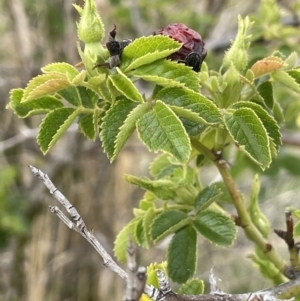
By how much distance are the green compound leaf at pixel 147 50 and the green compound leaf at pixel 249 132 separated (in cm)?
12

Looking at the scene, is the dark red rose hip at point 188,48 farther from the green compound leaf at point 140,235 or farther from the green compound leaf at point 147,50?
the green compound leaf at point 140,235

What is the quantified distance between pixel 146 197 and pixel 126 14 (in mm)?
1588

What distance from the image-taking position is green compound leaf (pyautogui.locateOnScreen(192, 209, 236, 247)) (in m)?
0.84

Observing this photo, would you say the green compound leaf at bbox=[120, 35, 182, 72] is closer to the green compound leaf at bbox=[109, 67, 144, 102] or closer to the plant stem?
the green compound leaf at bbox=[109, 67, 144, 102]

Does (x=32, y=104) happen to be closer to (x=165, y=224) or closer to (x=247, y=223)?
(x=165, y=224)

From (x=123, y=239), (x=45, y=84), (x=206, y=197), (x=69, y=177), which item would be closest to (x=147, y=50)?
(x=45, y=84)

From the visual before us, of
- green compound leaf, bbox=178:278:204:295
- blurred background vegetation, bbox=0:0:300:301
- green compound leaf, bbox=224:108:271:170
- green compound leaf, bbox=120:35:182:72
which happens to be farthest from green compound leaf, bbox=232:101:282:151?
blurred background vegetation, bbox=0:0:300:301

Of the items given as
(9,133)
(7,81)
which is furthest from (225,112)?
(9,133)

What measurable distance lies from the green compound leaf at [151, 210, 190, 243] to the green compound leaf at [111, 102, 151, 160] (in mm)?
196

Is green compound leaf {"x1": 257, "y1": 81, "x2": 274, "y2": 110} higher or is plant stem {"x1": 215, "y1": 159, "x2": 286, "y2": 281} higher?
green compound leaf {"x1": 257, "y1": 81, "x2": 274, "y2": 110}

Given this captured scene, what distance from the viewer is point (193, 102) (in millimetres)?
698

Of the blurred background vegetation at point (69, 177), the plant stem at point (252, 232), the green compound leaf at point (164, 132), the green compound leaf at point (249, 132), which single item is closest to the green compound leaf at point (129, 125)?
the green compound leaf at point (164, 132)

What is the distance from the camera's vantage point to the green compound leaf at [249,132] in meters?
0.71

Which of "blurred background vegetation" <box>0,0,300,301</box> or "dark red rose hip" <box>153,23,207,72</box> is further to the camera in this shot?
"blurred background vegetation" <box>0,0,300,301</box>
